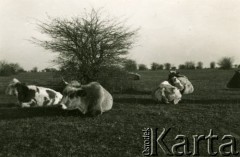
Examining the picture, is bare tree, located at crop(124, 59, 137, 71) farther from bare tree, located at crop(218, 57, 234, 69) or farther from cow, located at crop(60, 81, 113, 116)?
bare tree, located at crop(218, 57, 234, 69)

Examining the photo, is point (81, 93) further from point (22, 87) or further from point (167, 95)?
point (167, 95)

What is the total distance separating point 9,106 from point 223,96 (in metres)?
10.7

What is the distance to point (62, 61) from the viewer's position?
21.3m

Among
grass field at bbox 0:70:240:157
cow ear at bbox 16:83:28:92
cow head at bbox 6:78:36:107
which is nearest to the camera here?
grass field at bbox 0:70:240:157

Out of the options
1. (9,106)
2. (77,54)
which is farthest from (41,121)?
(77,54)

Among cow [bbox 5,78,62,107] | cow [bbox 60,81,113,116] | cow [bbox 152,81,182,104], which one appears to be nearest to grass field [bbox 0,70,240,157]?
cow [bbox 60,81,113,116]

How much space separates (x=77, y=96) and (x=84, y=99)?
1.05 ft

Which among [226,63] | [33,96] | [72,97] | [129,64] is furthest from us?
[226,63]

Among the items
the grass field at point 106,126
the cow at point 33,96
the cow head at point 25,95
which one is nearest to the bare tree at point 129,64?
the grass field at point 106,126

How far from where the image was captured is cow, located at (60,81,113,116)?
1373 cm

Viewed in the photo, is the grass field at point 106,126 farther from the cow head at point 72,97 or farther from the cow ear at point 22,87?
the cow ear at point 22,87

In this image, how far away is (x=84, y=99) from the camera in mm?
14000

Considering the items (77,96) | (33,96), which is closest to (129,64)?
(33,96)

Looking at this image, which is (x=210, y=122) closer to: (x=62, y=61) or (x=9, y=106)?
(x=9, y=106)
